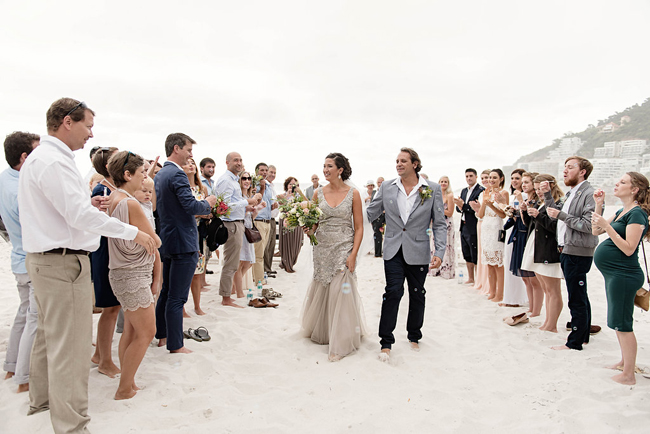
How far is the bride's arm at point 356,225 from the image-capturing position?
483 cm

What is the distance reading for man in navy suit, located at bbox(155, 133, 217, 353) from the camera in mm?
4367

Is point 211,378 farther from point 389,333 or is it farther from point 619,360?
point 619,360

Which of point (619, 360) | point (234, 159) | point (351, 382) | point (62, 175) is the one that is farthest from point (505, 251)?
point (62, 175)

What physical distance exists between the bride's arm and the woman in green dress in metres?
2.59

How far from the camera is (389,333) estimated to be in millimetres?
4695

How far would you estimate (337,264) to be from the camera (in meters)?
4.85

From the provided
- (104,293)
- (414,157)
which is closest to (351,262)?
(414,157)

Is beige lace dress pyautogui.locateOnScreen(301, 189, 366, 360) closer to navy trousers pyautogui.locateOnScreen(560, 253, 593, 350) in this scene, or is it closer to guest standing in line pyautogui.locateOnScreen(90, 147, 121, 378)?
guest standing in line pyautogui.locateOnScreen(90, 147, 121, 378)

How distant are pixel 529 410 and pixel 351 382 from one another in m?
1.70

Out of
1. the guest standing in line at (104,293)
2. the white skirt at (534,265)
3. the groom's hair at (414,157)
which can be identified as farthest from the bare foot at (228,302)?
the white skirt at (534,265)

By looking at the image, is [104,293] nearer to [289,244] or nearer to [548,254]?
[548,254]

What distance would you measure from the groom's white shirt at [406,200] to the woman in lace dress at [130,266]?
293cm

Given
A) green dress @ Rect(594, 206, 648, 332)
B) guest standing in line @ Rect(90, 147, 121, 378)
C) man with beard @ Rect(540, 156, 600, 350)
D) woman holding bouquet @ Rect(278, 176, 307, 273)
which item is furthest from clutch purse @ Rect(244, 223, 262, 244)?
green dress @ Rect(594, 206, 648, 332)

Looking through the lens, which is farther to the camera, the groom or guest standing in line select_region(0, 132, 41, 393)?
the groom
